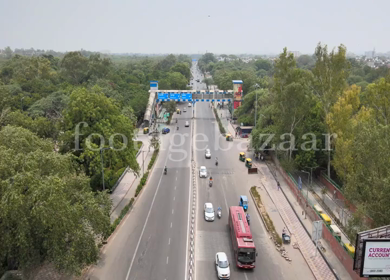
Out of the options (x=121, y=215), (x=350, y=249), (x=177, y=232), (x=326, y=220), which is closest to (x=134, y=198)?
(x=121, y=215)

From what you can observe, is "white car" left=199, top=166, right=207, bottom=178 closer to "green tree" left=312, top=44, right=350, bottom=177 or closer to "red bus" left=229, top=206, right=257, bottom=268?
"green tree" left=312, top=44, right=350, bottom=177

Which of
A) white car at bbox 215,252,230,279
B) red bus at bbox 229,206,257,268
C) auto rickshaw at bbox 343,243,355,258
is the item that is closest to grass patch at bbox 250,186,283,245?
red bus at bbox 229,206,257,268

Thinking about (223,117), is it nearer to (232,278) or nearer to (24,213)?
(232,278)

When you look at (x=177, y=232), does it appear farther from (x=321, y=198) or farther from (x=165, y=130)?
(x=165, y=130)

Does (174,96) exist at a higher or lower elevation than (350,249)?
higher

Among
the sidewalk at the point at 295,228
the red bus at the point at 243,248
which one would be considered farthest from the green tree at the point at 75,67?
the red bus at the point at 243,248

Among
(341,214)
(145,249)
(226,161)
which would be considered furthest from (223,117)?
(145,249)

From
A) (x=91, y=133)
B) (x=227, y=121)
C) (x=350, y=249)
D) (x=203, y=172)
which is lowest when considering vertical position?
(x=203, y=172)
